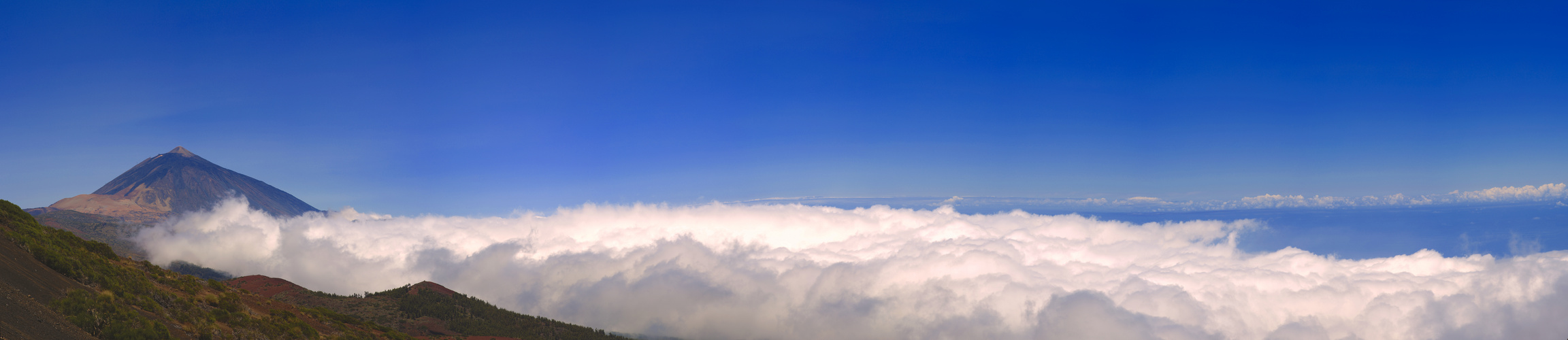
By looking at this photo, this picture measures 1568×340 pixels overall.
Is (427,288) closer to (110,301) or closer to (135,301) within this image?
(135,301)

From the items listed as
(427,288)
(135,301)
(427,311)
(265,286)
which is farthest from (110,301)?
(427,288)

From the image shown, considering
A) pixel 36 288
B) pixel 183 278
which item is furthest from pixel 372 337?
pixel 36 288

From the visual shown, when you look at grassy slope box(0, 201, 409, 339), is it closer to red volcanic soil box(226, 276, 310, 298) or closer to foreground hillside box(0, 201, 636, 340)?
foreground hillside box(0, 201, 636, 340)

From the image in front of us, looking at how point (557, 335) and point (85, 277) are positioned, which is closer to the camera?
point (85, 277)

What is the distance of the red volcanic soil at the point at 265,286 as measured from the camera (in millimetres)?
130500

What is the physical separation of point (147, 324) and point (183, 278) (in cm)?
2660

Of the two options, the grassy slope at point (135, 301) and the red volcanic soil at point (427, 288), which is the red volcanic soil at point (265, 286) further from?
the grassy slope at point (135, 301)

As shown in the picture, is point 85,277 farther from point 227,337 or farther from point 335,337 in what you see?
point 335,337

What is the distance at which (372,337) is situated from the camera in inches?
2427

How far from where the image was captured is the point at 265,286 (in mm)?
136125

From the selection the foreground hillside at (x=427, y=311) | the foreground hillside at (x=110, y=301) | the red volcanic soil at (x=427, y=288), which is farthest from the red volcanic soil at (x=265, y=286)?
the foreground hillside at (x=110, y=301)

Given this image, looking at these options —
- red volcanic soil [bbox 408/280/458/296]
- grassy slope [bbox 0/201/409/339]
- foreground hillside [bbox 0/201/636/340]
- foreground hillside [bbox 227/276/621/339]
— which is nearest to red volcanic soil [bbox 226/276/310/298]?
foreground hillside [bbox 227/276/621/339]

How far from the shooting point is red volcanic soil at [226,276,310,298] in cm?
13050

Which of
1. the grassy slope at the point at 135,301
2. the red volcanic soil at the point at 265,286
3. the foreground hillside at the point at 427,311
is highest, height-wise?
the grassy slope at the point at 135,301
